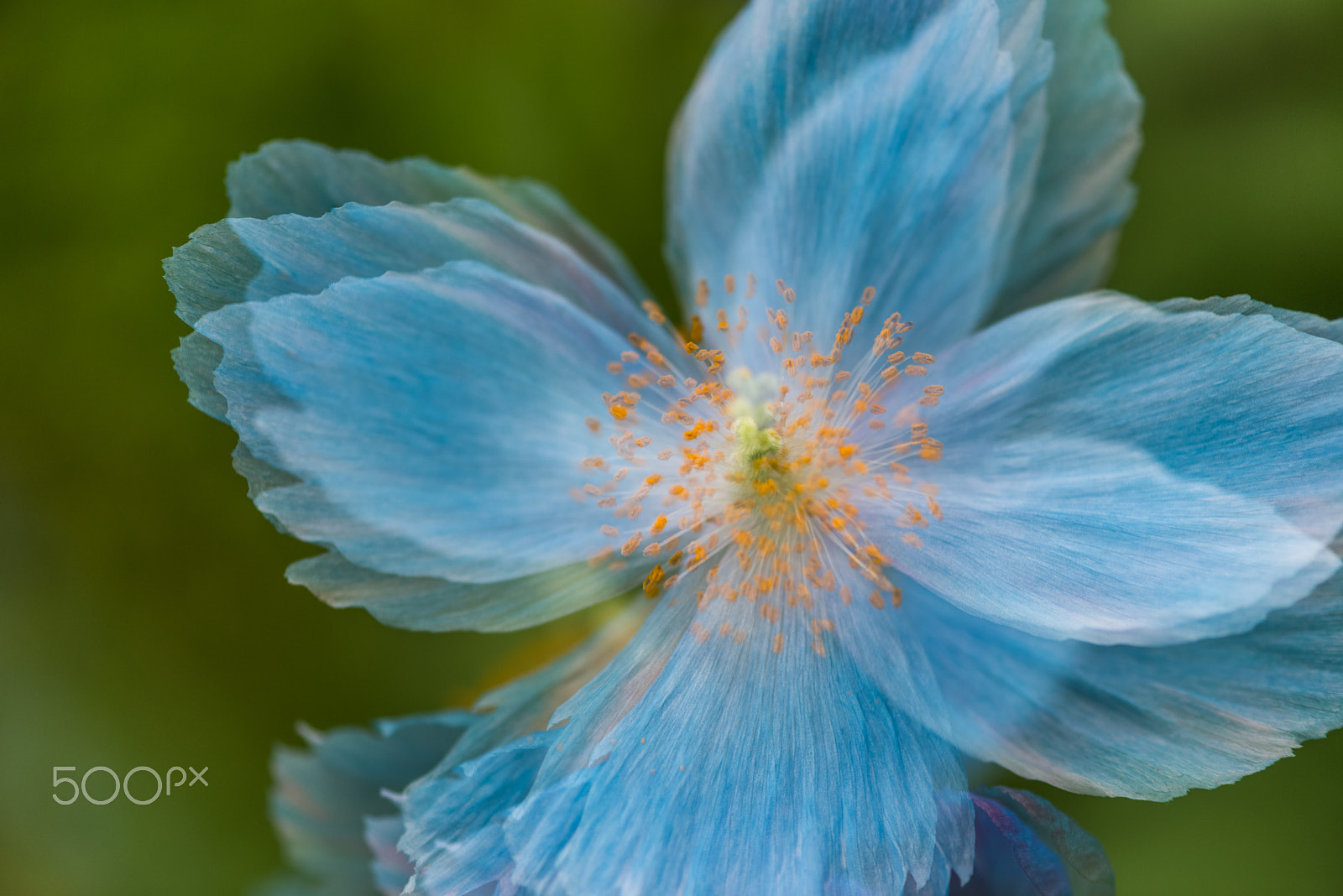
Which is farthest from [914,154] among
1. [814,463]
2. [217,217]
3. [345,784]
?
[345,784]

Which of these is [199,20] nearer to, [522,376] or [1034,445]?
[522,376]

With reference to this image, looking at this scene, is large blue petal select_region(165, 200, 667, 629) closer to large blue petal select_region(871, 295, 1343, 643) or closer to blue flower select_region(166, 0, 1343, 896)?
blue flower select_region(166, 0, 1343, 896)

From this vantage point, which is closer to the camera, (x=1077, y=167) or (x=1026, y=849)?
(x=1026, y=849)

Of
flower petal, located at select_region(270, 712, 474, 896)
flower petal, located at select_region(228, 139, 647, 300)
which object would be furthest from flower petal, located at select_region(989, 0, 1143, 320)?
flower petal, located at select_region(270, 712, 474, 896)

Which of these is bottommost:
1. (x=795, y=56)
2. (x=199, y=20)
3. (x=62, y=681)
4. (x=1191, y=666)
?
(x=1191, y=666)

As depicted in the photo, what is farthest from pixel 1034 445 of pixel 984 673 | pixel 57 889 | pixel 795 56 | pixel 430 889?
pixel 57 889

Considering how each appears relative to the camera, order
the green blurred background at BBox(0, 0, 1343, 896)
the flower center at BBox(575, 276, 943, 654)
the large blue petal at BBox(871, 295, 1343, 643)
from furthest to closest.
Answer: the green blurred background at BBox(0, 0, 1343, 896)
the flower center at BBox(575, 276, 943, 654)
the large blue petal at BBox(871, 295, 1343, 643)

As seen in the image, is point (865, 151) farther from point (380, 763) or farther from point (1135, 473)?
point (380, 763)
